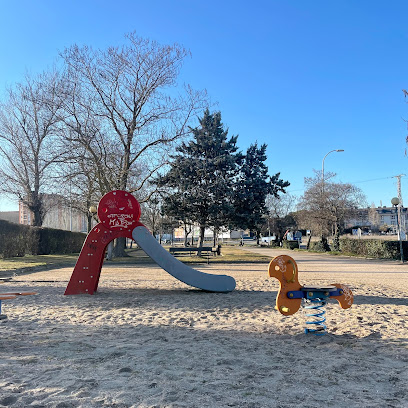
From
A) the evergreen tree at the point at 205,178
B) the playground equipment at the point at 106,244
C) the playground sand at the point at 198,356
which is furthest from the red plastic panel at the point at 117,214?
the evergreen tree at the point at 205,178

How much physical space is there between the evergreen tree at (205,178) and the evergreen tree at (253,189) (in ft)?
2.34

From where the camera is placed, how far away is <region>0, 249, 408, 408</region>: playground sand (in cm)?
316

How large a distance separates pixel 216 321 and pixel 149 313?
4.62ft

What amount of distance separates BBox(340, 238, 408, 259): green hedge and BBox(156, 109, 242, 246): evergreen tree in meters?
10.6

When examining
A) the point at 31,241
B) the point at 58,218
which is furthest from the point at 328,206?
the point at 58,218

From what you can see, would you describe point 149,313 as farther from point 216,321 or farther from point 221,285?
point 221,285

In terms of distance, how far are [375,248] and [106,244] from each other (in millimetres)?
22257

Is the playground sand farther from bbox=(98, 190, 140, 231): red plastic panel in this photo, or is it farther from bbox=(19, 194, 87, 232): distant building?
bbox=(19, 194, 87, 232): distant building

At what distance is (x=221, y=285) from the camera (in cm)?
950

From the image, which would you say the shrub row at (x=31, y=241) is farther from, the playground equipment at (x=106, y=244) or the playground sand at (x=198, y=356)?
the playground sand at (x=198, y=356)

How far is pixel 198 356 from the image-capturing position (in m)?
4.33

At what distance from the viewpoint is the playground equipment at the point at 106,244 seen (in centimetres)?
901

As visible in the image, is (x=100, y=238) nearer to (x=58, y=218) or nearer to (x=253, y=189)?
(x=253, y=189)

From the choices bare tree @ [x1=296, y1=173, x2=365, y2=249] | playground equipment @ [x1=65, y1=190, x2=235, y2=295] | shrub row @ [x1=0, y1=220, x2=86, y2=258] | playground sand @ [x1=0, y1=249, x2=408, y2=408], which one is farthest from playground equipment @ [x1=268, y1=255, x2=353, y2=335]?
bare tree @ [x1=296, y1=173, x2=365, y2=249]
